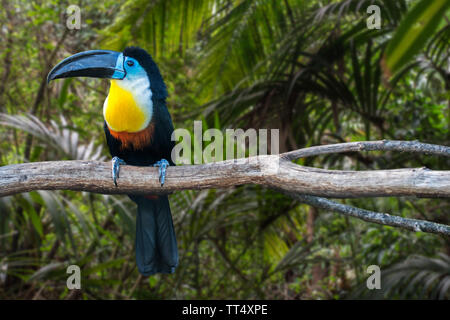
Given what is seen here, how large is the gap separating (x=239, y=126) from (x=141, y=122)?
1780 millimetres

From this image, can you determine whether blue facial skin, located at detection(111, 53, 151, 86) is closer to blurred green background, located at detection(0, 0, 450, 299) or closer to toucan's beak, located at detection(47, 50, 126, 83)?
toucan's beak, located at detection(47, 50, 126, 83)

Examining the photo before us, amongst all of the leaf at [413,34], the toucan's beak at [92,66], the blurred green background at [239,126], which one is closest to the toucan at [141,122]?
the toucan's beak at [92,66]

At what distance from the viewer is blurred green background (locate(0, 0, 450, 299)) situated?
3348 mm

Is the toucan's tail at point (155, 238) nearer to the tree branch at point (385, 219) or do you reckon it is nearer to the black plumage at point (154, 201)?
the black plumage at point (154, 201)

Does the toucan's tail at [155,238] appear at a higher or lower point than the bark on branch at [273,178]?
lower

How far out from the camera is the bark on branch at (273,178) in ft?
5.17

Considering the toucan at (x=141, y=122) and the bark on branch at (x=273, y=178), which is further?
the toucan at (x=141, y=122)

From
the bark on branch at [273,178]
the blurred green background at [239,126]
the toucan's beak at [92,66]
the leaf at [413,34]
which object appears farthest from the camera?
the blurred green background at [239,126]

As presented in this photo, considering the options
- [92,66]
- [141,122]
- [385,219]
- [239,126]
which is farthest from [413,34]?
[239,126]

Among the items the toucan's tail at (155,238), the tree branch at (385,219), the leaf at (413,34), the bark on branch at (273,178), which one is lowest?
the toucan's tail at (155,238)

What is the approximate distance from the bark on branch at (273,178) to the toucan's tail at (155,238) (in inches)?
14.6

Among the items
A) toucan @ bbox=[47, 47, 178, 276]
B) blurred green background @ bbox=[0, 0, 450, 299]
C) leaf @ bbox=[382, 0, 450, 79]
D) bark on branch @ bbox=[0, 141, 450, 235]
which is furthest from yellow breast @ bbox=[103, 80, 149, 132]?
leaf @ bbox=[382, 0, 450, 79]

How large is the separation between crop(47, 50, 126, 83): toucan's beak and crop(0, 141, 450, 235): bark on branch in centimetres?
45
